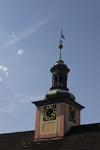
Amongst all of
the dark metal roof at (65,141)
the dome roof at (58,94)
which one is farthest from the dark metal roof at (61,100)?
the dark metal roof at (65,141)

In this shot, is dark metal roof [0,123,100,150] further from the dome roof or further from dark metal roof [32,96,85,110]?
the dome roof

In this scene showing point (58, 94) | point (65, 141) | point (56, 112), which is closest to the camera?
point (65, 141)

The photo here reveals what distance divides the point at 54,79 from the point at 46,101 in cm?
329

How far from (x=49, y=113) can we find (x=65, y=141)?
4.05 meters

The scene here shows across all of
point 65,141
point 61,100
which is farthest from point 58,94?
point 65,141

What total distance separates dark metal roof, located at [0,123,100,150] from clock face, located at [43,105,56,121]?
2.21m

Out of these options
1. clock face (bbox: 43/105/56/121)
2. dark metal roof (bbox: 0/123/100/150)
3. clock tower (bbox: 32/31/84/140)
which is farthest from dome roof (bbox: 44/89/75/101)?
dark metal roof (bbox: 0/123/100/150)

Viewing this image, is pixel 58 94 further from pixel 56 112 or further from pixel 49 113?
pixel 49 113

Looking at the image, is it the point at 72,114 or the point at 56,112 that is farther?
the point at 72,114

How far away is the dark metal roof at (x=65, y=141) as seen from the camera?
21891 millimetres

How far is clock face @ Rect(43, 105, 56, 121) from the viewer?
26.5m

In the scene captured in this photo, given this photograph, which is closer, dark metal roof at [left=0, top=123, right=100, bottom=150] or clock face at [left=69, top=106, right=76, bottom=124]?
dark metal roof at [left=0, top=123, right=100, bottom=150]

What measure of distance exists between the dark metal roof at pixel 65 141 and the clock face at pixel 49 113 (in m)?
2.21

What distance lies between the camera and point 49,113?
26.8 m
